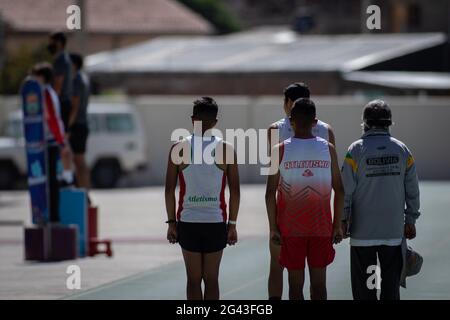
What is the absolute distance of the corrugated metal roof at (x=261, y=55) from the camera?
5066 centimetres

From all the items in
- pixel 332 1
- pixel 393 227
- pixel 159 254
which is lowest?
pixel 159 254

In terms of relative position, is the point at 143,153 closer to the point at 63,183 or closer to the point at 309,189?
the point at 63,183

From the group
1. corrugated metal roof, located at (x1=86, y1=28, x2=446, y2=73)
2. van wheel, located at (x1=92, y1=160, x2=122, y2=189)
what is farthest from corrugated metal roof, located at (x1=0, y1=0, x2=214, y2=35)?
van wheel, located at (x1=92, y1=160, x2=122, y2=189)

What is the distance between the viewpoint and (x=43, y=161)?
56.0 feet

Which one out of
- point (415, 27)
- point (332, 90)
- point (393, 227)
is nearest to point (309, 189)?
point (393, 227)

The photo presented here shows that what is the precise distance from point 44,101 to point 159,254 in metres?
2.86

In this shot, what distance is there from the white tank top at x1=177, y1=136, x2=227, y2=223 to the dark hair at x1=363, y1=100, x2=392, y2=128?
3.50 ft

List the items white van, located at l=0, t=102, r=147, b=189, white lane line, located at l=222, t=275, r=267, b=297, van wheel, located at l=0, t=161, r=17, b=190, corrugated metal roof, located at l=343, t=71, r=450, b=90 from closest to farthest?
white lane line, located at l=222, t=275, r=267, b=297 → white van, located at l=0, t=102, r=147, b=189 → van wheel, located at l=0, t=161, r=17, b=190 → corrugated metal roof, located at l=343, t=71, r=450, b=90

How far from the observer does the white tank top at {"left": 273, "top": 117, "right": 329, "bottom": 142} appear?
10.5 metres

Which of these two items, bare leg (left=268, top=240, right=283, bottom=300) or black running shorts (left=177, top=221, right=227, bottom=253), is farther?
bare leg (left=268, top=240, right=283, bottom=300)

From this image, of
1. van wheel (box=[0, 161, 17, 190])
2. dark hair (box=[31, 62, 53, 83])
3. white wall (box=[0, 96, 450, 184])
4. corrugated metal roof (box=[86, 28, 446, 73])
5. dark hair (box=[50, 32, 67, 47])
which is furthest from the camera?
corrugated metal roof (box=[86, 28, 446, 73])

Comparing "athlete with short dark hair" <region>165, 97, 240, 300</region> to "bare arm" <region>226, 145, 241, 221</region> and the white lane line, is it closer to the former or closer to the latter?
"bare arm" <region>226, 145, 241, 221</region>

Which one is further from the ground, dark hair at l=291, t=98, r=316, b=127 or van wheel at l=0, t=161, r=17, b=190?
dark hair at l=291, t=98, r=316, b=127

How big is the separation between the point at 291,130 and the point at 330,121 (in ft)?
92.3
